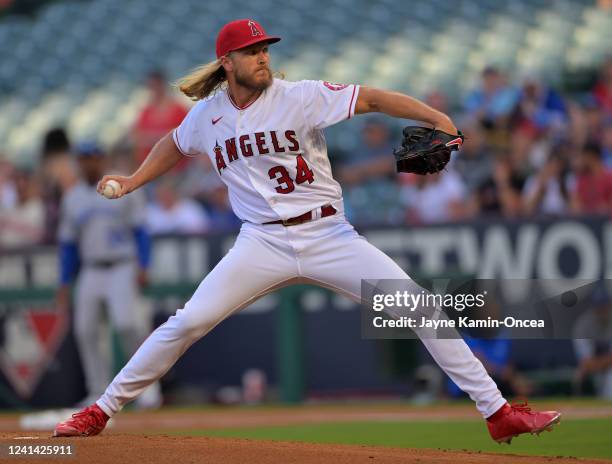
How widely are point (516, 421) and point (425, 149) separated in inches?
49.6

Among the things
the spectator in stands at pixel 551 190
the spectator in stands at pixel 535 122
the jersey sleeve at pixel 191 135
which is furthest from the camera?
the spectator in stands at pixel 535 122

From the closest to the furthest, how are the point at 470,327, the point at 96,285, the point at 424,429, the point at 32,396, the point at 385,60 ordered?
the point at 470,327
the point at 424,429
the point at 96,285
the point at 32,396
the point at 385,60

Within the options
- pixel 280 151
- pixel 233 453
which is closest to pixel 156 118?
pixel 280 151

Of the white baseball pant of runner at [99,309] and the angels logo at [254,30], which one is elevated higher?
the angels logo at [254,30]

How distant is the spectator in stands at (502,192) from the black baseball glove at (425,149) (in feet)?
16.8

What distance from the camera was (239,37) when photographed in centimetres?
545

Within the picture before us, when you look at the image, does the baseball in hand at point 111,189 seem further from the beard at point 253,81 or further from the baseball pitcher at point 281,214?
the beard at point 253,81

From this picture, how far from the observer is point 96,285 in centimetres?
996

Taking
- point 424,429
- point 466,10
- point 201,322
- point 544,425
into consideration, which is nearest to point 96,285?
point 424,429

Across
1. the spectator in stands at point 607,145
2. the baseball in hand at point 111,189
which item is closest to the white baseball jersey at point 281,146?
the baseball in hand at point 111,189

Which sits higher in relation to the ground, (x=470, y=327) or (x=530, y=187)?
(x=530, y=187)

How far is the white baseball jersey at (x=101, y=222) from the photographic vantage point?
9.87 m

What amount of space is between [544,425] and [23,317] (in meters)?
6.89

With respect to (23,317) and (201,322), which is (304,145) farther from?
(23,317)
